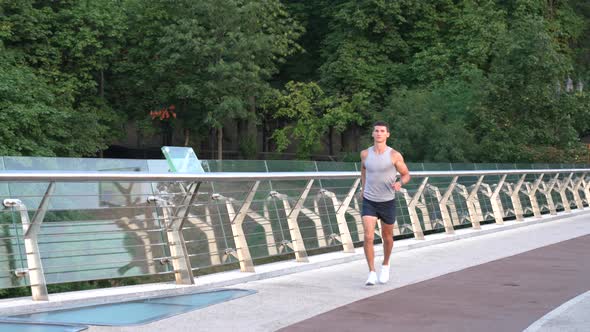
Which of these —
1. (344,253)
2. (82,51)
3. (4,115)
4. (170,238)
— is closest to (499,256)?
(344,253)

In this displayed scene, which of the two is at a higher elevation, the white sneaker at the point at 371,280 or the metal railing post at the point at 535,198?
the metal railing post at the point at 535,198

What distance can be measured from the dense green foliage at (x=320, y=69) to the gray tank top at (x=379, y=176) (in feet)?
95.7

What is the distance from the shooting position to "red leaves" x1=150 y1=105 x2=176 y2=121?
2042 inches

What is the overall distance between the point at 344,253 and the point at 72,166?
12.6 feet

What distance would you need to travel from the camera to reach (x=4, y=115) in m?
34.6

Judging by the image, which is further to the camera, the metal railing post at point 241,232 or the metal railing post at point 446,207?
the metal railing post at point 446,207

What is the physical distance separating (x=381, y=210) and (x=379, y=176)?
14.8 inches

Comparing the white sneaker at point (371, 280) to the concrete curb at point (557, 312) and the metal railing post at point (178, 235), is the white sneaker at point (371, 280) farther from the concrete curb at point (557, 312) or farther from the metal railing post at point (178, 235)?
the concrete curb at point (557, 312)

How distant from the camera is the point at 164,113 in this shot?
5222 cm

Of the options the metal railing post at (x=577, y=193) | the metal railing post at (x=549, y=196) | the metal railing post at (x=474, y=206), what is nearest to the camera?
the metal railing post at (x=474, y=206)

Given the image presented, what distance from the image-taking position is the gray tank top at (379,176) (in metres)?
11.1

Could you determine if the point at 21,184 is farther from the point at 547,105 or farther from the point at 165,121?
the point at 165,121

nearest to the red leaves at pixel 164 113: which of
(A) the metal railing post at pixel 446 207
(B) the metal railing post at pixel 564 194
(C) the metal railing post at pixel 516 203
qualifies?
(B) the metal railing post at pixel 564 194

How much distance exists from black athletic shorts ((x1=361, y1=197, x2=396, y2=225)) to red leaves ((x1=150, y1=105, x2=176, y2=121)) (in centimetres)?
4128
